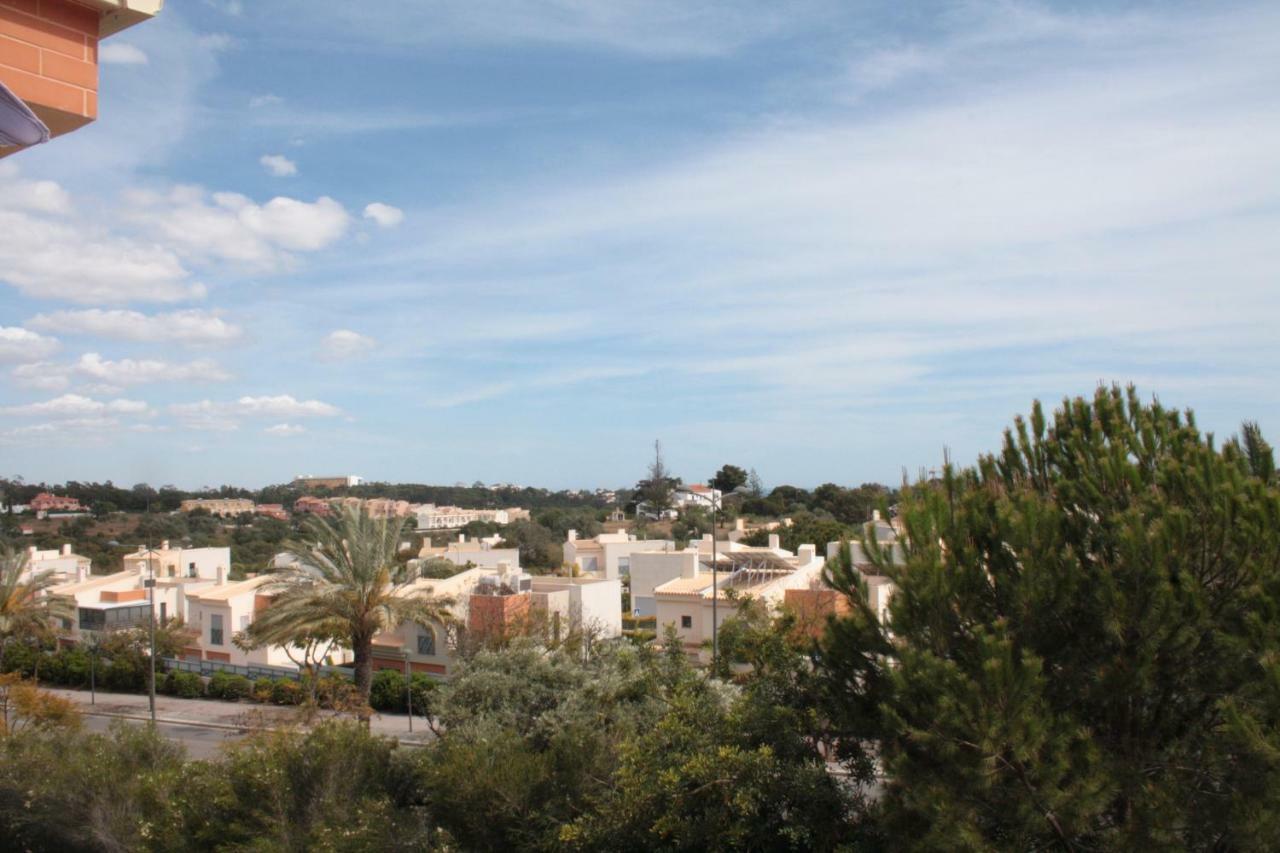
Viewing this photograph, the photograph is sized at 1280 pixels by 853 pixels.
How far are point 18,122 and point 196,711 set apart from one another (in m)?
31.5

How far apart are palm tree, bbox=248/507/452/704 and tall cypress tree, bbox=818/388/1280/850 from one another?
13.8m

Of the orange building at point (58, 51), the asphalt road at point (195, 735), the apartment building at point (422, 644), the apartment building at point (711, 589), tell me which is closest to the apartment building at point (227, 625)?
the apartment building at point (422, 644)

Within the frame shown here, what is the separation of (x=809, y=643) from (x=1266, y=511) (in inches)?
164

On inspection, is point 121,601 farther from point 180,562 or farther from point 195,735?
point 195,735

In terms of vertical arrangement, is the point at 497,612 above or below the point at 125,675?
above

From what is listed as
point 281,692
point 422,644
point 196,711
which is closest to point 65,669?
Result: point 196,711

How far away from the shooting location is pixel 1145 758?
7438 mm

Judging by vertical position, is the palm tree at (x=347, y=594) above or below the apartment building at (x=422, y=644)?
above

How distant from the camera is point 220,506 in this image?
414 ft

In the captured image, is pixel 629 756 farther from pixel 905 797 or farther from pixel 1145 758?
pixel 1145 758

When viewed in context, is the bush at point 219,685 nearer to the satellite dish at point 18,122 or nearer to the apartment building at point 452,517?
the satellite dish at point 18,122

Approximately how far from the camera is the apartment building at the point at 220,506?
11556cm

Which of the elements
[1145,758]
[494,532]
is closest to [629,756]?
[1145,758]

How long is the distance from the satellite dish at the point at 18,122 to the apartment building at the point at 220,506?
117 meters
